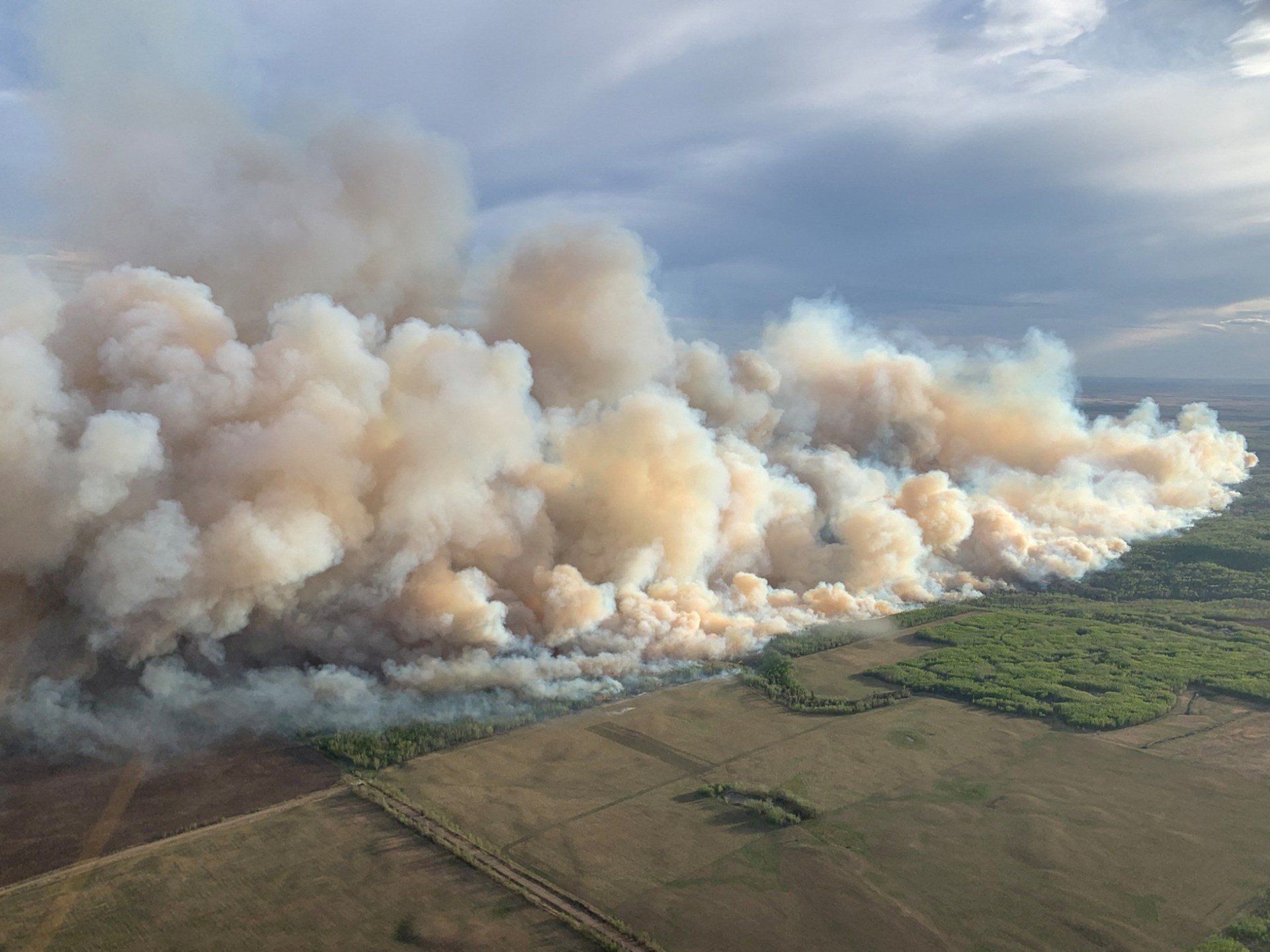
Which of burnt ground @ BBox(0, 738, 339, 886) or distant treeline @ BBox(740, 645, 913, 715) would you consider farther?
distant treeline @ BBox(740, 645, 913, 715)

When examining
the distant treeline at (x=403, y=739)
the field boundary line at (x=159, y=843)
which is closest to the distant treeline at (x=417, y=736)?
the distant treeline at (x=403, y=739)

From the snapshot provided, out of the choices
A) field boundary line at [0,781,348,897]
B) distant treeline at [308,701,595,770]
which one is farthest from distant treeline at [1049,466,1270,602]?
field boundary line at [0,781,348,897]

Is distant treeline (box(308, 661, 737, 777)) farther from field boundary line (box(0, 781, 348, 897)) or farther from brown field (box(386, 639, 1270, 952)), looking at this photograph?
field boundary line (box(0, 781, 348, 897))

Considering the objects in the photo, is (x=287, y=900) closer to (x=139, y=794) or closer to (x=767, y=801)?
(x=139, y=794)

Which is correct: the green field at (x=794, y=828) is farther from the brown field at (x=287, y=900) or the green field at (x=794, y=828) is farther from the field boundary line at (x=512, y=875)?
the field boundary line at (x=512, y=875)

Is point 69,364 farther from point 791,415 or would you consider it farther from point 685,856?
point 791,415

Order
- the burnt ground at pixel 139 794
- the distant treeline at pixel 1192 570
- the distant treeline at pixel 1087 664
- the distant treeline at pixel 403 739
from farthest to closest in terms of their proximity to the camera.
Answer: the distant treeline at pixel 1192 570 → the distant treeline at pixel 1087 664 → the distant treeline at pixel 403 739 → the burnt ground at pixel 139 794

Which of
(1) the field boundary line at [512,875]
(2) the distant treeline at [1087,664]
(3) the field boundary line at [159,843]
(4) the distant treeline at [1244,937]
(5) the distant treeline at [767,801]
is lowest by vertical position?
(2) the distant treeline at [1087,664]
